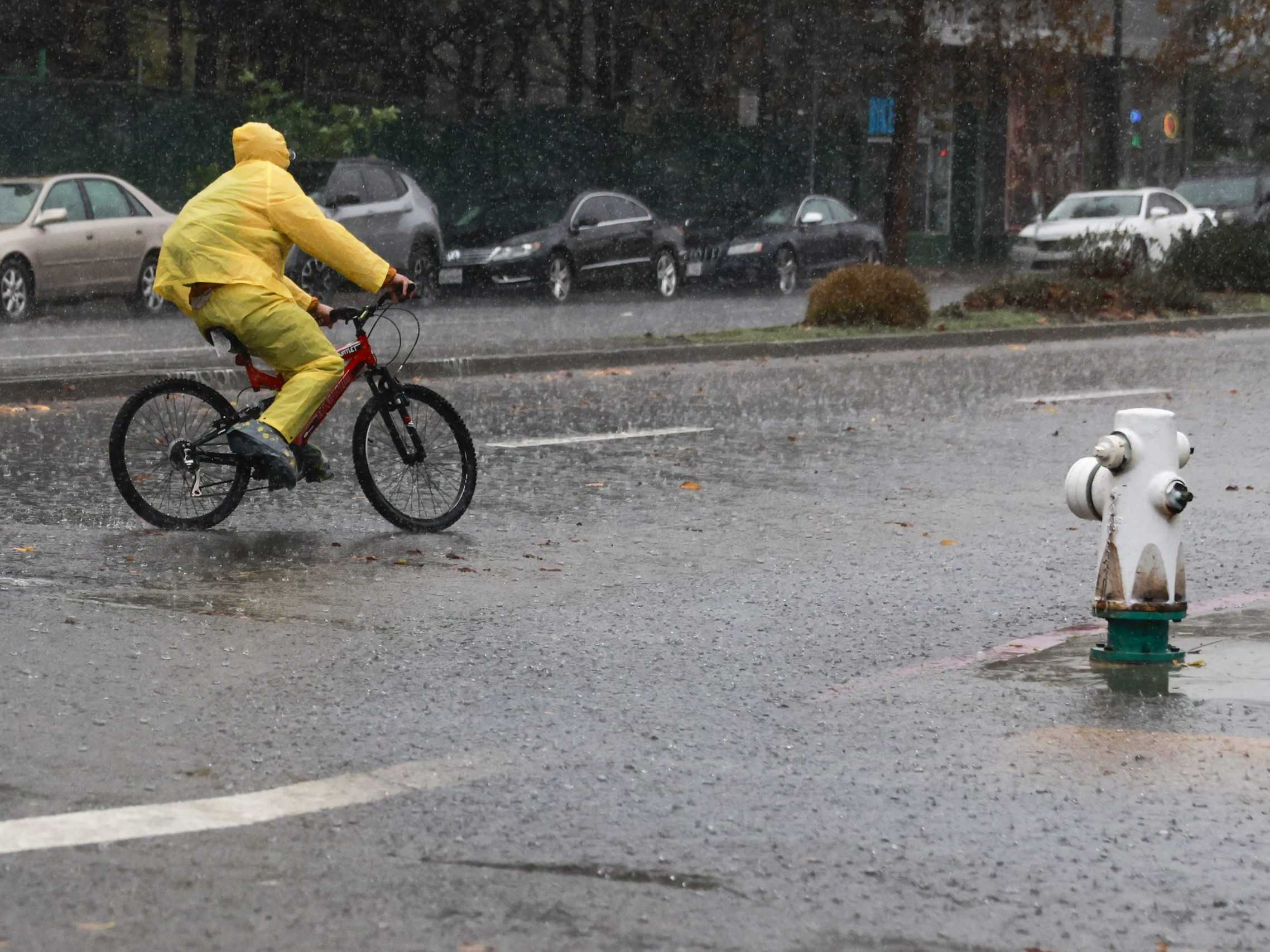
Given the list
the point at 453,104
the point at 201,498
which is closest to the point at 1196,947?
the point at 201,498

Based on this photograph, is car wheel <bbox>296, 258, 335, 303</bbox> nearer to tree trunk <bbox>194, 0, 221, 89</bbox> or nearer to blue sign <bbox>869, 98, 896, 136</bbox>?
tree trunk <bbox>194, 0, 221, 89</bbox>

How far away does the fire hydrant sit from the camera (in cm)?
659

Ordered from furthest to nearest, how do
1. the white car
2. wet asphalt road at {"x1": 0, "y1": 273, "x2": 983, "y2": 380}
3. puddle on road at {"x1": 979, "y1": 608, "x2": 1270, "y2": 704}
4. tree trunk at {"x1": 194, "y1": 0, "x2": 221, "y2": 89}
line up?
the white car, tree trunk at {"x1": 194, "y1": 0, "x2": 221, "y2": 89}, wet asphalt road at {"x1": 0, "y1": 273, "x2": 983, "y2": 380}, puddle on road at {"x1": 979, "y1": 608, "x2": 1270, "y2": 704}

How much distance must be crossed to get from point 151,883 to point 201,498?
499cm

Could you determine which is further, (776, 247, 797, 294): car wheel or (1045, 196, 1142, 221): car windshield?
(1045, 196, 1142, 221): car windshield

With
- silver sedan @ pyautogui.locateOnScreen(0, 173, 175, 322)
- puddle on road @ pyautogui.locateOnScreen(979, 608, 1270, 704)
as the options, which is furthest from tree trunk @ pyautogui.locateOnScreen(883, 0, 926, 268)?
puddle on road @ pyautogui.locateOnScreen(979, 608, 1270, 704)

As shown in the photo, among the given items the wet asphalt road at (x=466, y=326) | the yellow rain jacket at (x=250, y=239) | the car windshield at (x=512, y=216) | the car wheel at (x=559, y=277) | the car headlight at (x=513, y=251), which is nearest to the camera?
the yellow rain jacket at (x=250, y=239)

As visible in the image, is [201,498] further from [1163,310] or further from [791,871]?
[1163,310]

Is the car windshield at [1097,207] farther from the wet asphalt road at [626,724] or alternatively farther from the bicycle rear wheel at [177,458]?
the bicycle rear wheel at [177,458]

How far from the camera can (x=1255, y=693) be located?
615 cm

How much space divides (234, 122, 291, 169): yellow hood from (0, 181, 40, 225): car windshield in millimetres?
14124

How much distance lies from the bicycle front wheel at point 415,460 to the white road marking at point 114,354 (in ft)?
28.4

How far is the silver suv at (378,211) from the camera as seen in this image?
87.8 feet

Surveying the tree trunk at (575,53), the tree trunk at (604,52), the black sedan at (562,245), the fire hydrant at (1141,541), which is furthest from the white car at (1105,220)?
the fire hydrant at (1141,541)
